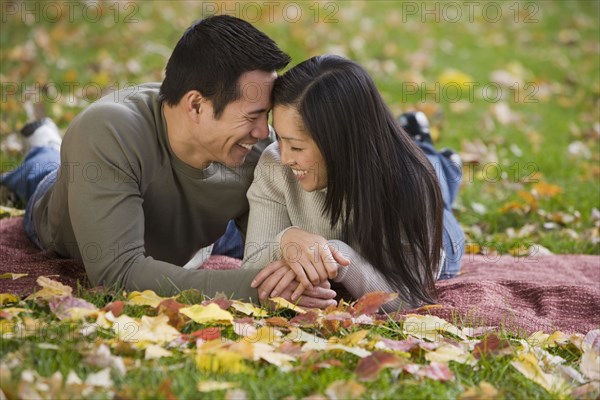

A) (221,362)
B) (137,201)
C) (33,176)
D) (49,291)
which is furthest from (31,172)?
(221,362)

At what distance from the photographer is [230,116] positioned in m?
2.70

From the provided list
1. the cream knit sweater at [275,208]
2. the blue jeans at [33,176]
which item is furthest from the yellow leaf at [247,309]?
the blue jeans at [33,176]

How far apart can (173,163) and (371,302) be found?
910 mm

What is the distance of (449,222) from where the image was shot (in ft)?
11.2

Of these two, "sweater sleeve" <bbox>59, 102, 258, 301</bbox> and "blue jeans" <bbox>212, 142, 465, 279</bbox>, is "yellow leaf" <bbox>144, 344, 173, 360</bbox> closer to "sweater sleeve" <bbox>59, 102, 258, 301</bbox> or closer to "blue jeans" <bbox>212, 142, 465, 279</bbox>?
"sweater sleeve" <bbox>59, 102, 258, 301</bbox>

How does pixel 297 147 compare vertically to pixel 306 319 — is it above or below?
above

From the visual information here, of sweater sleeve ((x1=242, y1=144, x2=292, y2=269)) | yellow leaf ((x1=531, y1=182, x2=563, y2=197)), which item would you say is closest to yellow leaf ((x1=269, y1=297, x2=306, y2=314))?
sweater sleeve ((x1=242, y1=144, x2=292, y2=269))

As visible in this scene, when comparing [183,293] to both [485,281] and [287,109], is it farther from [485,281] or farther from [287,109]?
[485,281]

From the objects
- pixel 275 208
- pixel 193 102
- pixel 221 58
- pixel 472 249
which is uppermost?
pixel 221 58

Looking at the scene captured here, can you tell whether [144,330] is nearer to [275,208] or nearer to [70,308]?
[70,308]

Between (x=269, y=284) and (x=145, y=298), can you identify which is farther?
(x=269, y=284)

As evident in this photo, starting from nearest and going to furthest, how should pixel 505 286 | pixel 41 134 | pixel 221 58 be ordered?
1. pixel 221 58
2. pixel 505 286
3. pixel 41 134

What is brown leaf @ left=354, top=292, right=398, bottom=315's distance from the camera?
7.55 feet

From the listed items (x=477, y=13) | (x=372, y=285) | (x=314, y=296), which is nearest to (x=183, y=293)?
(x=314, y=296)
